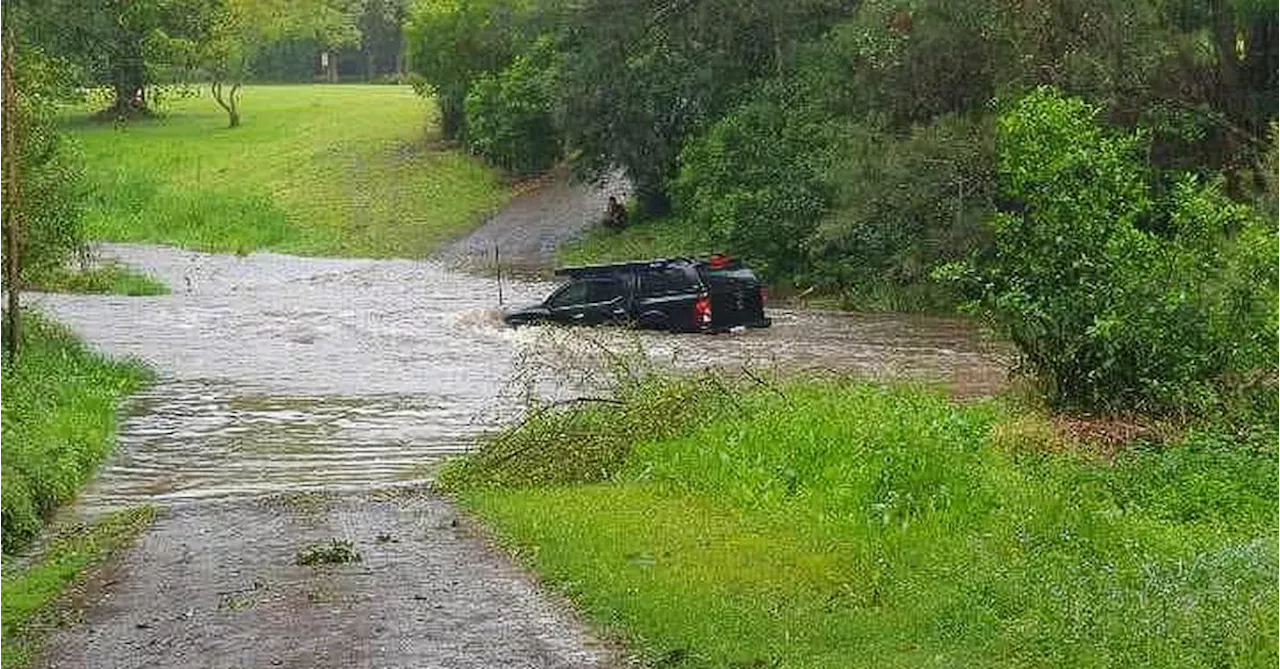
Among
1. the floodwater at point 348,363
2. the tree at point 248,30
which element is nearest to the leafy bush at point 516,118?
the tree at point 248,30

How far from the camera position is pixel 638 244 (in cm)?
5084

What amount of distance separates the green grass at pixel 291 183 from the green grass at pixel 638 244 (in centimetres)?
532

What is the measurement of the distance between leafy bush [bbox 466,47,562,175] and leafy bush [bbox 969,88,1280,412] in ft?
128

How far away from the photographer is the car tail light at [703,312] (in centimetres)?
3020

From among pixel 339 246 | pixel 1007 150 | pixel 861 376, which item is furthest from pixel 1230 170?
pixel 339 246

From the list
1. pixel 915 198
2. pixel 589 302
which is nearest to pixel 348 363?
pixel 589 302

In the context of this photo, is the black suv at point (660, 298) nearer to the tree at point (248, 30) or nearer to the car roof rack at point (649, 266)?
the car roof rack at point (649, 266)

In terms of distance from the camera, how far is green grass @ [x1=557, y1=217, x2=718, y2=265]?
47.8 m

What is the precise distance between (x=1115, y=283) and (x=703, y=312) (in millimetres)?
14008

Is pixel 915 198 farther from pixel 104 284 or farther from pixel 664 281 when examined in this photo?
pixel 104 284

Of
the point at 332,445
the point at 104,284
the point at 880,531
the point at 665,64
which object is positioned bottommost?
the point at 104,284

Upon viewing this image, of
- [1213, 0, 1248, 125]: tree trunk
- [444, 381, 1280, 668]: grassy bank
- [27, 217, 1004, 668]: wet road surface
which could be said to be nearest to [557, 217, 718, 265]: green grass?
[27, 217, 1004, 668]: wet road surface

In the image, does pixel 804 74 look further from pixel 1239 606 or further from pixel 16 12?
pixel 1239 606

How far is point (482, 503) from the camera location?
49.7 ft
